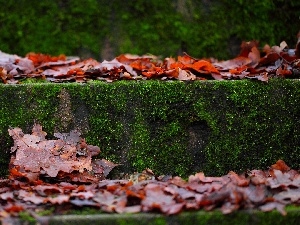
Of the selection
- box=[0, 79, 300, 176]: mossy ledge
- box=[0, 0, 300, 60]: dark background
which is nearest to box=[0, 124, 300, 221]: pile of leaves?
box=[0, 79, 300, 176]: mossy ledge

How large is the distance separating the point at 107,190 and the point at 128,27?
2152 millimetres

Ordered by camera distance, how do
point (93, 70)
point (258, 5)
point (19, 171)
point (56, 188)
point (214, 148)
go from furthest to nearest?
point (258, 5)
point (93, 70)
point (214, 148)
point (19, 171)
point (56, 188)

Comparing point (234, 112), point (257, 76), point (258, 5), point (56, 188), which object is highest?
point (258, 5)

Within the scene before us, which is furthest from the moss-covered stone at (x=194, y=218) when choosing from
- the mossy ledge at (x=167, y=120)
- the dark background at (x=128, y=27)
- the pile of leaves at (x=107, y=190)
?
the dark background at (x=128, y=27)

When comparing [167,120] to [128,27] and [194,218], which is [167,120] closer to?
[194,218]

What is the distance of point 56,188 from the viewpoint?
2123 millimetres

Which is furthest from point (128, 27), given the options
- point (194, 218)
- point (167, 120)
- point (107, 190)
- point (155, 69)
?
point (194, 218)

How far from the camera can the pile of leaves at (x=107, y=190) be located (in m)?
1.92

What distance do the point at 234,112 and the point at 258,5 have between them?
1469 millimetres

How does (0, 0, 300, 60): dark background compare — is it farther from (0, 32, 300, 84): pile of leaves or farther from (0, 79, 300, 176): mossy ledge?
(0, 79, 300, 176): mossy ledge

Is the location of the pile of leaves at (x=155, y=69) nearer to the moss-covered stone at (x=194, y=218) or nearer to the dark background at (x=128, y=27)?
the dark background at (x=128, y=27)

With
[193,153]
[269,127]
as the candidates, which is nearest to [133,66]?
[193,153]

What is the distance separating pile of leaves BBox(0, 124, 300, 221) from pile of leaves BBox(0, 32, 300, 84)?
551 millimetres

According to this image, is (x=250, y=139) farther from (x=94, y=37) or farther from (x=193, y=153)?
(x=94, y=37)
